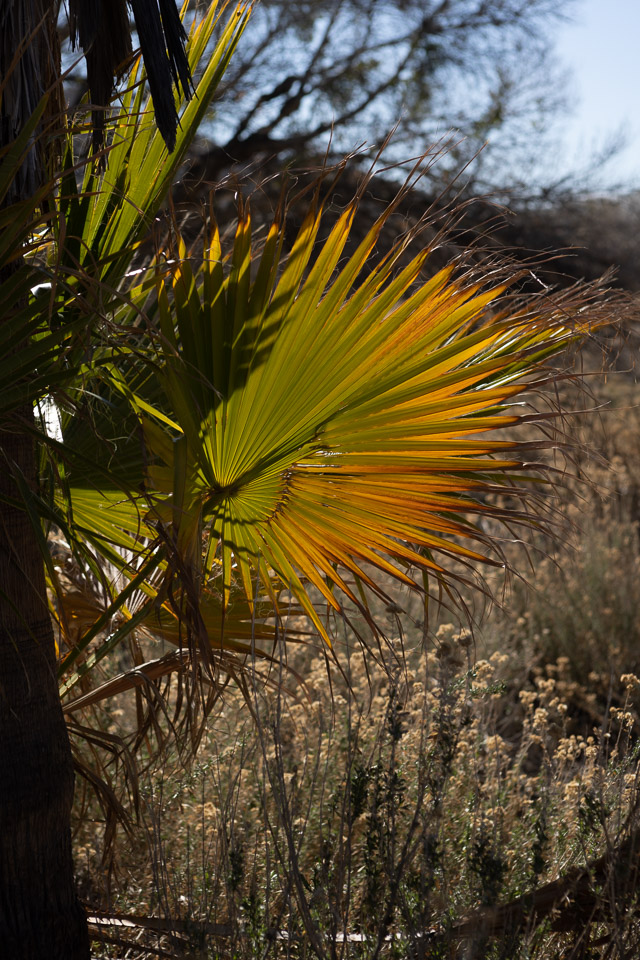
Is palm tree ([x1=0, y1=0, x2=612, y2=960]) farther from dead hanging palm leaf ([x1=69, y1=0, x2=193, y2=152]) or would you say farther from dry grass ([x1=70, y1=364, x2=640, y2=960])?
dry grass ([x1=70, y1=364, x2=640, y2=960])

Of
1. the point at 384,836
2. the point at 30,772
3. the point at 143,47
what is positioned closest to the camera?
the point at 143,47

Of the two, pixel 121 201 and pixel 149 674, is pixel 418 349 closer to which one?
pixel 121 201

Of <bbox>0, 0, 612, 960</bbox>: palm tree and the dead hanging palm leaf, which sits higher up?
the dead hanging palm leaf

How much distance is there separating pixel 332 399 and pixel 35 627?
726mm

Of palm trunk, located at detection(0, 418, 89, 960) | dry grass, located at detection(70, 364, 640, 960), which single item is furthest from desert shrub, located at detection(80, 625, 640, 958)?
palm trunk, located at detection(0, 418, 89, 960)

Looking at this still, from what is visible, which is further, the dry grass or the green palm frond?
the dry grass

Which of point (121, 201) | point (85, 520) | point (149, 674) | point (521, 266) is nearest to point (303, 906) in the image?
point (149, 674)

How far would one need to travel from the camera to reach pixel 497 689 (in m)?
2.25

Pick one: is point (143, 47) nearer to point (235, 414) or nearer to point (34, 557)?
point (235, 414)

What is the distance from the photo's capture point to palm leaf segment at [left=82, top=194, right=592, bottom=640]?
1596mm

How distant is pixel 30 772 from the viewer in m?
1.67

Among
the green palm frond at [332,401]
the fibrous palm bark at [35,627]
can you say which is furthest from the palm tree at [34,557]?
the green palm frond at [332,401]

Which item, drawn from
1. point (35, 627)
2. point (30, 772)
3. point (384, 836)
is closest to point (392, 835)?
point (384, 836)

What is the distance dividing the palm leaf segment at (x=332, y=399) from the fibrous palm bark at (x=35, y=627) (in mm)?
280
